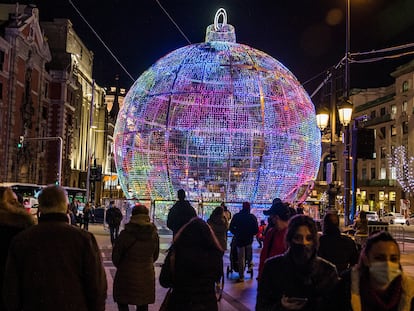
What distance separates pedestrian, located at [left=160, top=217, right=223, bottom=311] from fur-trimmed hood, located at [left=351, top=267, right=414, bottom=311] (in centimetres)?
145

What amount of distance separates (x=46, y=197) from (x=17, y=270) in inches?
21.0

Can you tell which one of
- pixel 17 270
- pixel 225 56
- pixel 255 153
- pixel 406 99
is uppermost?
pixel 406 99

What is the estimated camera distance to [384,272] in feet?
10.6

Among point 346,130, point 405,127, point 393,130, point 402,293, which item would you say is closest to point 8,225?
point 402,293

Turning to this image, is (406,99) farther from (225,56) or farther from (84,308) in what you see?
(84,308)

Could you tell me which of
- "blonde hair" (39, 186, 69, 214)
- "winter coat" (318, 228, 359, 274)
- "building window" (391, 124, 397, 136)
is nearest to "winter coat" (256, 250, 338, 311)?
"blonde hair" (39, 186, 69, 214)

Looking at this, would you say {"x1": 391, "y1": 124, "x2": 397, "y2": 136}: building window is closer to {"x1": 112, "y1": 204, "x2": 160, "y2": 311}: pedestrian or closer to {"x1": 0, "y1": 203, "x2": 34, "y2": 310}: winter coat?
{"x1": 112, "y1": 204, "x2": 160, "y2": 311}: pedestrian

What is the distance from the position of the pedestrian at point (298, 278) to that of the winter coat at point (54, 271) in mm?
1175

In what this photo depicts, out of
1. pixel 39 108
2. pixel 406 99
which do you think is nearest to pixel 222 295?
pixel 39 108

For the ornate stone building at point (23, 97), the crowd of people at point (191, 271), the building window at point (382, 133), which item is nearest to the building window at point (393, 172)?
the building window at point (382, 133)

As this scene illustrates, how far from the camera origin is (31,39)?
4569cm

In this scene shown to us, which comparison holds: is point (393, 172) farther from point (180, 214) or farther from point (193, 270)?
point (193, 270)

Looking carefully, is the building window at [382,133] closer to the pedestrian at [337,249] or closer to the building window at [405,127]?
the building window at [405,127]

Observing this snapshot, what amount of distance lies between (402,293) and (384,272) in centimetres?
17
